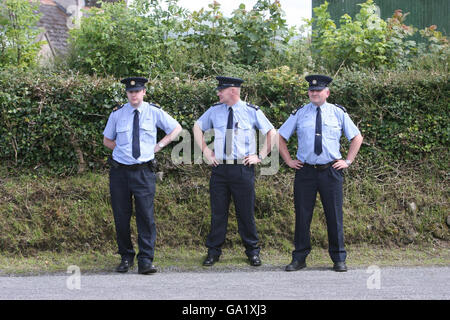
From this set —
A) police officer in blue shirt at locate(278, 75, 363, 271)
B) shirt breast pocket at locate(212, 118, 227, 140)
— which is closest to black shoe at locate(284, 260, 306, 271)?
police officer in blue shirt at locate(278, 75, 363, 271)

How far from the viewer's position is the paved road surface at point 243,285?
198 inches

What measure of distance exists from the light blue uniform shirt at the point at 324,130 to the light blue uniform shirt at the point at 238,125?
1.45ft

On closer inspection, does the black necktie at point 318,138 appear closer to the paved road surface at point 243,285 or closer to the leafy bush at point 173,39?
the paved road surface at point 243,285

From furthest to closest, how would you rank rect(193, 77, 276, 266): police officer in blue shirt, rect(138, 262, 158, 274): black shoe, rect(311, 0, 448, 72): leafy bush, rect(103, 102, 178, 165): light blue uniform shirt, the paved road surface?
rect(311, 0, 448, 72): leafy bush < rect(193, 77, 276, 266): police officer in blue shirt < rect(103, 102, 178, 165): light blue uniform shirt < rect(138, 262, 158, 274): black shoe < the paved road surface

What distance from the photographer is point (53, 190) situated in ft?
24.6

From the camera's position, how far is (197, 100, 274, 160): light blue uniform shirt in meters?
6.29

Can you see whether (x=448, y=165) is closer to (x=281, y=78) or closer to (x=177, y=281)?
(x=281, y=78)

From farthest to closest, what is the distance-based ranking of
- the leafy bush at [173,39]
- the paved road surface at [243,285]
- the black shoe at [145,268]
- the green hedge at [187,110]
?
the leafy bush at [173,39], the green hedge at [187,110], the black shoe at [145,268], the paved road surface at [243,285]

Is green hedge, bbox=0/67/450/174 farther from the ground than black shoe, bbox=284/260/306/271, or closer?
farther from the ground

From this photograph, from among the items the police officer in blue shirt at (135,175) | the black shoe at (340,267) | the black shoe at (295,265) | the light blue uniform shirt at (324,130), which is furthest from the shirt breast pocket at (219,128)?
the black shoe at (340,267)

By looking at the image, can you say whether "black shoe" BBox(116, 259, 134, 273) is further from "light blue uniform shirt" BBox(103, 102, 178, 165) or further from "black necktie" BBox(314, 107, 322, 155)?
"black necktie" BBox(314, 107, 322, 155)

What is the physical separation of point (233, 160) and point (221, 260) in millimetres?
1270

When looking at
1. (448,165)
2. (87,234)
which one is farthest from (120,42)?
(448,165)

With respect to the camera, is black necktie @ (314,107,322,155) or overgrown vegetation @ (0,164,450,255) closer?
black necktie @ (314,107,322,155)
